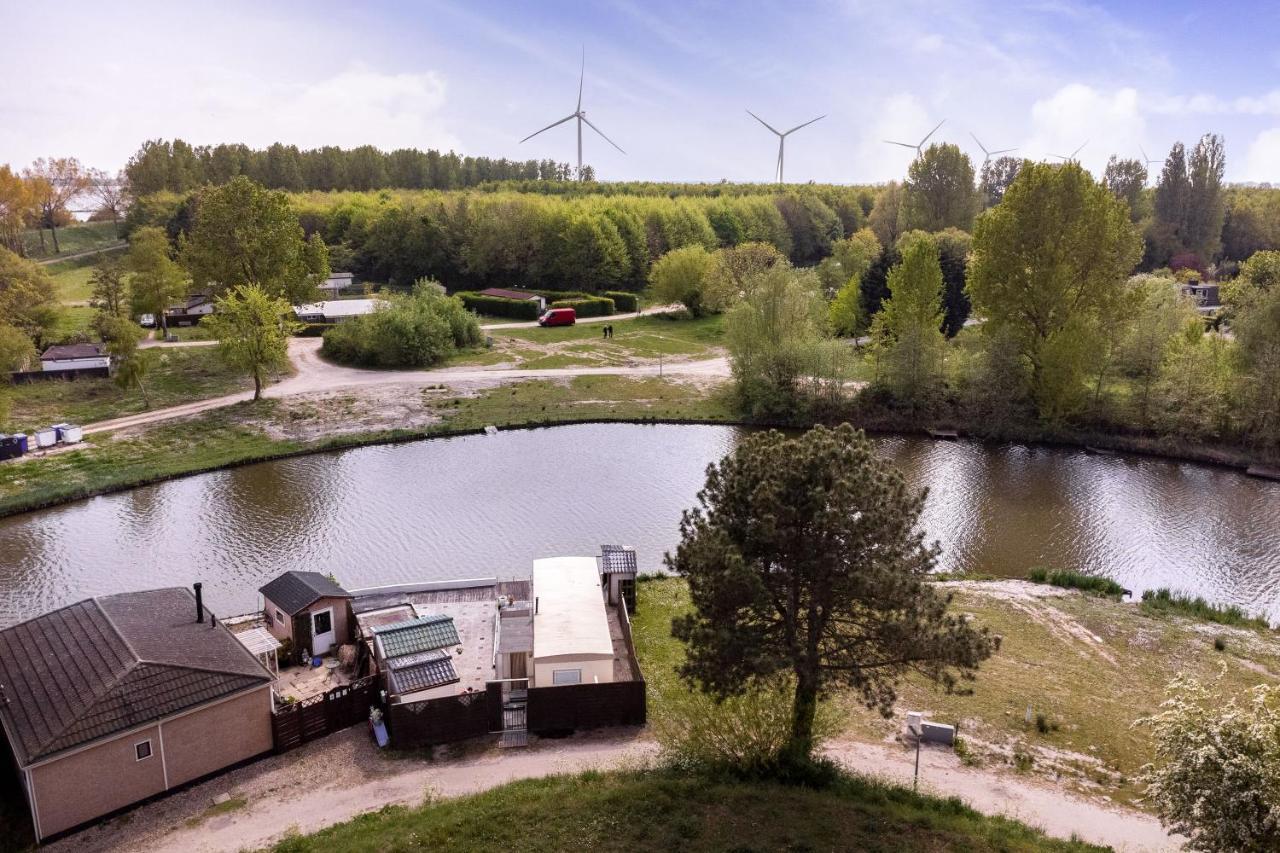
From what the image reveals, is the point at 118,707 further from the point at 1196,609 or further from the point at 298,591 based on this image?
the point at 1196,609

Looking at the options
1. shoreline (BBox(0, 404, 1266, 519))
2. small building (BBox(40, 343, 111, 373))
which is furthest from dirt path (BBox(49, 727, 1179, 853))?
small building (BBox(40, 343, 111, 373))

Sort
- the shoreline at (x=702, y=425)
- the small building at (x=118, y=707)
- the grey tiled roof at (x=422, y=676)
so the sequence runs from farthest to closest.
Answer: the shoreline at (x=702, y=425) < the grey tiled roof at (x=422, y=676) < the small building at (x=118, y=707)

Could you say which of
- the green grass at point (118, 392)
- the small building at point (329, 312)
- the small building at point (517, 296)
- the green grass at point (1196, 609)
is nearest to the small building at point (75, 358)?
the green grass at point (118, 392)

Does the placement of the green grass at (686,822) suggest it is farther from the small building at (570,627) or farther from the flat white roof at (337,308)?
the flat white roof at (337,308)

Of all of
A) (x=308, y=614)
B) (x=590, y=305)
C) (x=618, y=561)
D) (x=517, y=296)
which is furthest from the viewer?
(x=517, y=296)

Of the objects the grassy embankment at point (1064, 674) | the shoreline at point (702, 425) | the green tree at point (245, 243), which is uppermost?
the green tree at point (245, 243)

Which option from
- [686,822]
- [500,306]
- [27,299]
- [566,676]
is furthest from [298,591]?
[500,306]
